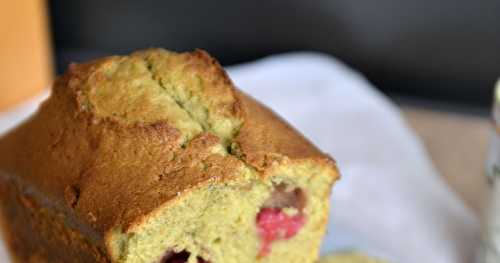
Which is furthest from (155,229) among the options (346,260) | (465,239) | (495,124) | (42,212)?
(465,239)

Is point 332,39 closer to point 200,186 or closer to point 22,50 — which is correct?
point 22,50

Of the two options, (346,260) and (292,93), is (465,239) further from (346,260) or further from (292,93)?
(292,93)

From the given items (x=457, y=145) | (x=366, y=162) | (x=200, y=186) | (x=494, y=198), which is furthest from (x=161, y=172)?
(x=457, y=145)

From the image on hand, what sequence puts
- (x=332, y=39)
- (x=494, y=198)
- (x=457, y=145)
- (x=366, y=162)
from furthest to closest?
(x=332, y=39) → (x=457, y=145) → (x=366, y=162) → (x=494, y=198)

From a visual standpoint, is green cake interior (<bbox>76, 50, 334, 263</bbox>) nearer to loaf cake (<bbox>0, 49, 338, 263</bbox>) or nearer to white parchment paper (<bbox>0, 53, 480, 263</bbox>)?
loaf cake (<bbox>0, 49, 338, 263</bbox>)

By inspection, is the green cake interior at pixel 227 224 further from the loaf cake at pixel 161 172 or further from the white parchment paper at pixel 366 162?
the white parchment paper at pixel 366 162

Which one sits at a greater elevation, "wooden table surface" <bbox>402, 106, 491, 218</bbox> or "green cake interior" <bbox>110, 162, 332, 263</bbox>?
"wooden table surface" <bbox>402, 106, 491, 218</bbox>

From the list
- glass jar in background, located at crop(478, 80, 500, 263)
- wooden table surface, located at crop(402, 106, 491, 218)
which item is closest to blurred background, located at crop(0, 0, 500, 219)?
wooden table surface, located at crop(402, 106, 491, 218)

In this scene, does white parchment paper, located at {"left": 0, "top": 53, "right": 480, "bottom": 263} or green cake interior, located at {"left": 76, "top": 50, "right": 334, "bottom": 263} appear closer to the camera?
green cake interior, located at {"left": 76, "top": 50, "right": 334, "bottom": 263}
